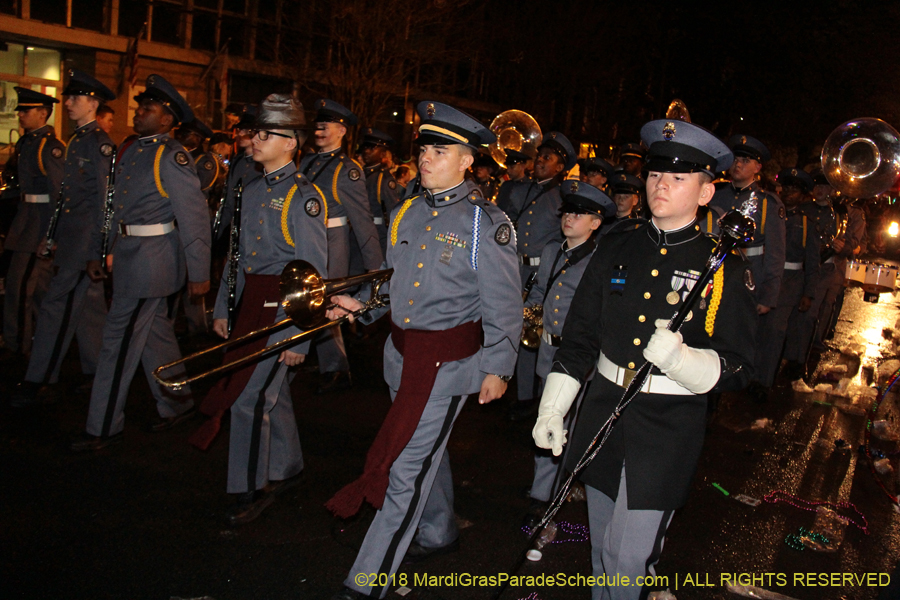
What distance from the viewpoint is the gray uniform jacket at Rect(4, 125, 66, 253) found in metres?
6.90

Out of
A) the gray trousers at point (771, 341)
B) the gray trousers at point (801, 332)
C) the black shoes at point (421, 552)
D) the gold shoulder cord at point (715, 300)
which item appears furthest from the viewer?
the gray trousers at point (801, 332)

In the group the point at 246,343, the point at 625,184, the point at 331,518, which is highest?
the point at 625,184

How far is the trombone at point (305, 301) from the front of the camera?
3736 mm

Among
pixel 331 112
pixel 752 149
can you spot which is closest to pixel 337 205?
pixel 331 112

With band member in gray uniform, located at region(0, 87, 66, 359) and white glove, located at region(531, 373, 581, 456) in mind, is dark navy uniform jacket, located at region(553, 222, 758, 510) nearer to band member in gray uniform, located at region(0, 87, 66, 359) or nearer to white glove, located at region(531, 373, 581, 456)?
white glove, located at region(531, 373, 581, 456)

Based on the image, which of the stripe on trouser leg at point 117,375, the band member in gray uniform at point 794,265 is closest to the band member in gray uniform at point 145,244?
the stripe on trouser leg at point 117,375

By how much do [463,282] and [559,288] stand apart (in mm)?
1597

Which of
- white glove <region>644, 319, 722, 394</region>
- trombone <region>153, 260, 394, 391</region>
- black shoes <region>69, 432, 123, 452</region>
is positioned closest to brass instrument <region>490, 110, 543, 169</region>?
trombone <region>153, 260, 394, 391</region>

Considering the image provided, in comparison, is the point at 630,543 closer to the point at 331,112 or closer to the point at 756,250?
the point at 756,250

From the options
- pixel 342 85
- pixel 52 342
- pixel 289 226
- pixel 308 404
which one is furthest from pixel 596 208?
pixel 342 85

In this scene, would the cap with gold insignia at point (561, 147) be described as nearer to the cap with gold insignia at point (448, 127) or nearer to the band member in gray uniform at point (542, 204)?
the band member in gray uniform at point (542, 204)

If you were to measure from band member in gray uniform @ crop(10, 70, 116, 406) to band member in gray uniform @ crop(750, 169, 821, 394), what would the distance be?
7.11 m

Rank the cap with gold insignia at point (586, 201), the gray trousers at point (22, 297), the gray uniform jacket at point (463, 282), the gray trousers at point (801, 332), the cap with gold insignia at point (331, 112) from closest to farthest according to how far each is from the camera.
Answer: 1. the gray uniform jacket at point (463, 282)
2. the cap with gold insignia at point (586, 201)
3. the cap with gold insignia at point (331, 112)
4. the gray trousers at point (22, 297)
5. the gray trousers at point (801, 332)

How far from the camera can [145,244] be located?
514cm
